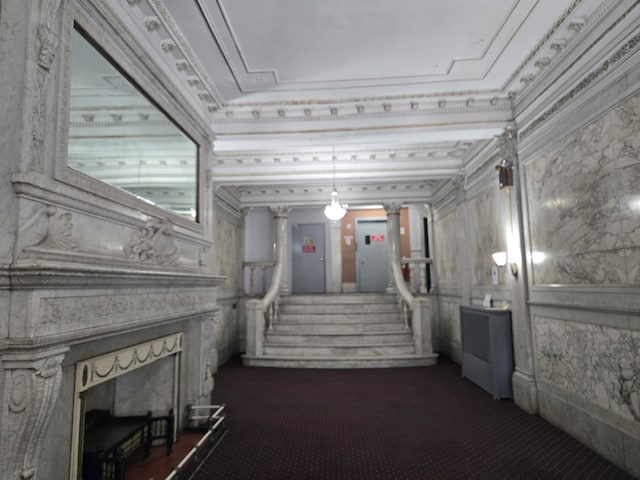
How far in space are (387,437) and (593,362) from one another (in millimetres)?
1962

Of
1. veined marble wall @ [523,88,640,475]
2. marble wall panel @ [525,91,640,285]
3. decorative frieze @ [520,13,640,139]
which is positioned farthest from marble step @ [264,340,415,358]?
decorative frieze @ [520,13,640,139]

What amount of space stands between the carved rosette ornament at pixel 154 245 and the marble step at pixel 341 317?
5342 mm

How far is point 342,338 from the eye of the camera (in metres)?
7.76

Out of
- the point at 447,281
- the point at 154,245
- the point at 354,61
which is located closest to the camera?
the point at 154,245

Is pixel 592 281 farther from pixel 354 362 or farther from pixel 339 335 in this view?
pixel 339 335

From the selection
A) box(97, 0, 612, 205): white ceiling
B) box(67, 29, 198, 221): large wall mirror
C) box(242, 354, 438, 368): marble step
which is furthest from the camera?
box(242, 354, 438, 368): marble step

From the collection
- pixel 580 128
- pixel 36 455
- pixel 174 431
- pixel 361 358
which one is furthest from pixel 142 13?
pixel 361 358

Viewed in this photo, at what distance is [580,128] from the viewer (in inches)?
141

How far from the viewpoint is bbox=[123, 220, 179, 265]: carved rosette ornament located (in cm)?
279

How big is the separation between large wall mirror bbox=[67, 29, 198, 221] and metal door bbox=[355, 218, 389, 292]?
317 inches

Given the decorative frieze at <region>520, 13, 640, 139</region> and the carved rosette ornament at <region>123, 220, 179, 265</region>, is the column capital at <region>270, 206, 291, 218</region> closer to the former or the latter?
the decorative frieze at <region>520, 13, 640, 139</region>

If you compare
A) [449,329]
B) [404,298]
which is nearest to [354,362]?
[404,298]

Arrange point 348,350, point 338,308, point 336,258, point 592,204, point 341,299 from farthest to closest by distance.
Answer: point 336,258, point 341,299, point 338,308, point 348,350, point 592,204

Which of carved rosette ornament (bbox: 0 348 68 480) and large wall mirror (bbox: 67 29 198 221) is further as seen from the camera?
large wall mirror (bbox: 67 29 198 221)
